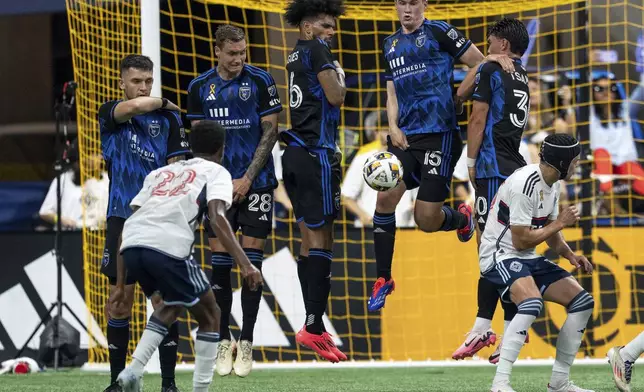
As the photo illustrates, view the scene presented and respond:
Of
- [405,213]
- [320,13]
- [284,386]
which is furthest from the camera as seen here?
[405,213]

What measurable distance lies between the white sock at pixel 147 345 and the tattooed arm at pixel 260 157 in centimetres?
208

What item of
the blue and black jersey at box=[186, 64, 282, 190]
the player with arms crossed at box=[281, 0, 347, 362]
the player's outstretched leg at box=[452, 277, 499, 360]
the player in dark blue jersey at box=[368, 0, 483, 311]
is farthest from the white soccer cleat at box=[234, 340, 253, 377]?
the player's outstretched leg at box=[452, 277, 499, 360]

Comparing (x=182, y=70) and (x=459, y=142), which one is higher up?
(x=182, y=70)

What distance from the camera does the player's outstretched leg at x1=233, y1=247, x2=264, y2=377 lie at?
8.60 metres

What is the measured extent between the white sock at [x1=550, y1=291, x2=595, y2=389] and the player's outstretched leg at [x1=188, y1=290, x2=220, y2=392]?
7.29 feet

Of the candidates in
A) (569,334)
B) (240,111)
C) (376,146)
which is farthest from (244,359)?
(376,146)

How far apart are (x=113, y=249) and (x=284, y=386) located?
203cm

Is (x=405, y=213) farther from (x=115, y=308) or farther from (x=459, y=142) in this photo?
(x=115, y=308)

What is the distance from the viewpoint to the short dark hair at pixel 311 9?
873 cm

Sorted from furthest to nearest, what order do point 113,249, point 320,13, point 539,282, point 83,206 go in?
point 83,206
point 320,13
point 113,249
point 539,282

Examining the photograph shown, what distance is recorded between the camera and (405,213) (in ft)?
41.4

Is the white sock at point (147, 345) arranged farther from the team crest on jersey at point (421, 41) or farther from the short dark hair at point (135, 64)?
the team crest on jersey at point (421, 41)

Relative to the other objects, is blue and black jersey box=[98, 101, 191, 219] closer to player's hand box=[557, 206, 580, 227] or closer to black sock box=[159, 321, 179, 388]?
black sock box=[159, 321, 179, 388]

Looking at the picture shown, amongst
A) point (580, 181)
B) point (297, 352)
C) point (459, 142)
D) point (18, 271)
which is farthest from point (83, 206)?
point (580, 181)
